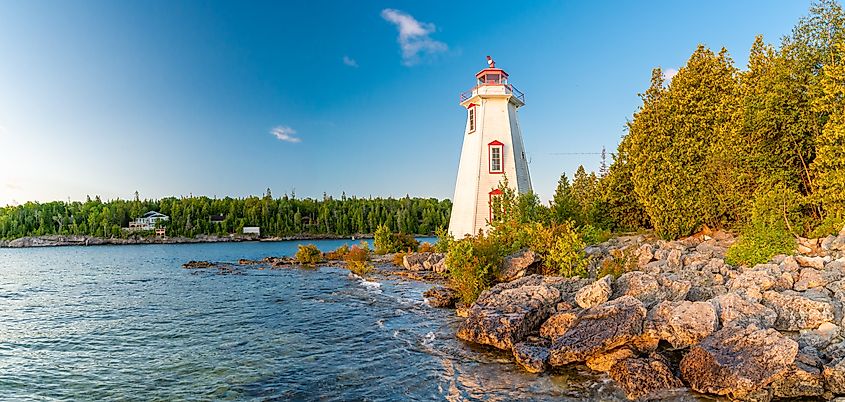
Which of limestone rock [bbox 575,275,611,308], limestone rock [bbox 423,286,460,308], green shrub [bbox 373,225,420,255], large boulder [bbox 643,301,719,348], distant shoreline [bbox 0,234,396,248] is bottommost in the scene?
limestone rock [bbox 423,286,460,308]

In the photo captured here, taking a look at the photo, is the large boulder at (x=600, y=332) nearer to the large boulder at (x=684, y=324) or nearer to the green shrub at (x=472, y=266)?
the large boulder at (x=684, y=324)

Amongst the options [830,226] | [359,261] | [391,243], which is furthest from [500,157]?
[830,226]

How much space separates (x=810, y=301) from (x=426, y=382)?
8.98 metres

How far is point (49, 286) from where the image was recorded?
104ft

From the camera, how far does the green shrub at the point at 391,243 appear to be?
42.6 m

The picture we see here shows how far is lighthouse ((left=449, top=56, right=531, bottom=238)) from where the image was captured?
3284 cm

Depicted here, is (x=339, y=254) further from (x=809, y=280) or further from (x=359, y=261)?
(x=809, y=280)

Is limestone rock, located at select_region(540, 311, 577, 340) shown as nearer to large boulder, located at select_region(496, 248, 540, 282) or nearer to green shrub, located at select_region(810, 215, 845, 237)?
large boulder, located at select_region(496, 248, 540, 282)

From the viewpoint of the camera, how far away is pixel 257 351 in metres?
14.0

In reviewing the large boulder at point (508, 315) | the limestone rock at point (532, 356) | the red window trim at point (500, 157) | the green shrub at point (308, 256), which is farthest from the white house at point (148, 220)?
the limestone rock at point (532, 356)

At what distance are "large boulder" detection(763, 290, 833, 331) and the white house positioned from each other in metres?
127

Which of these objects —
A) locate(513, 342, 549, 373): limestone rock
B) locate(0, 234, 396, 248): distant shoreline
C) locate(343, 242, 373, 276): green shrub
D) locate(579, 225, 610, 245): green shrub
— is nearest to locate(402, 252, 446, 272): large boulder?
locate(343, 242, 373, 276): green shrub

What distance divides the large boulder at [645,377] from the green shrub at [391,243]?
32734mm

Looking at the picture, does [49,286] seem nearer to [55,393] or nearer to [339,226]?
[55,393]
